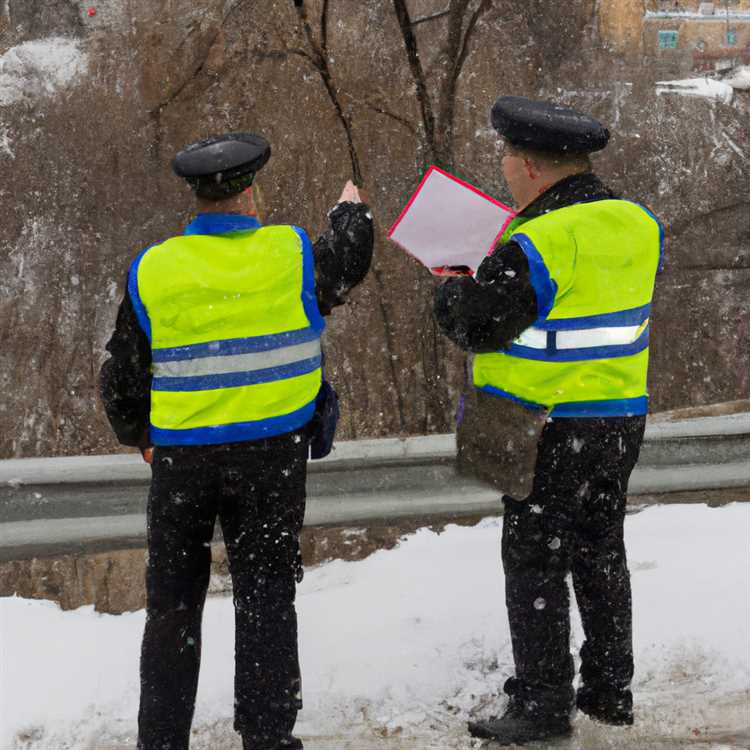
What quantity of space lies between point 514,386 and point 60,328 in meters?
5.12

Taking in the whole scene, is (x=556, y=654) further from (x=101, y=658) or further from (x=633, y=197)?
(x=633, y=197)

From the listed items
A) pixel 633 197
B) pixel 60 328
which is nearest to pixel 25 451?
pixel 60 328

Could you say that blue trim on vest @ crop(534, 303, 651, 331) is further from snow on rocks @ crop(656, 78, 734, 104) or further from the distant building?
snow on rocks @ crop(656, 78, 734, 104)

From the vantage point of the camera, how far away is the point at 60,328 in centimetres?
685

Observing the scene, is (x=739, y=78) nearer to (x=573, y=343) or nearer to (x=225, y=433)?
(x=573, y=343)

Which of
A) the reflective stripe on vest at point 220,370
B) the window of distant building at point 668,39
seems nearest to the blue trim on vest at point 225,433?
the reflective stripe on vest at point 220,370

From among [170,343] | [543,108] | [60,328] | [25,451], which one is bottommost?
[25,451]

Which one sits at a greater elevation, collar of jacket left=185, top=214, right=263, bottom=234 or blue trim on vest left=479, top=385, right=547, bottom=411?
collar of jacket left=185, top=214, right=263, bottom=234

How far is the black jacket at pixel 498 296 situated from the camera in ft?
7.52

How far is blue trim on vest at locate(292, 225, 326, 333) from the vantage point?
2.37 m

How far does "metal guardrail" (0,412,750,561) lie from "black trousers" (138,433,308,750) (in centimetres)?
107

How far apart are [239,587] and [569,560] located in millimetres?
888

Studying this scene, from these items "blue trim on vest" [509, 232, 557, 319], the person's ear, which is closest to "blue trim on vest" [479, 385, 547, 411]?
"blue trim on vest" [509, 232, 557, 319]

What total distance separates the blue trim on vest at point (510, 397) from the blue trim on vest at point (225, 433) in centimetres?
54
